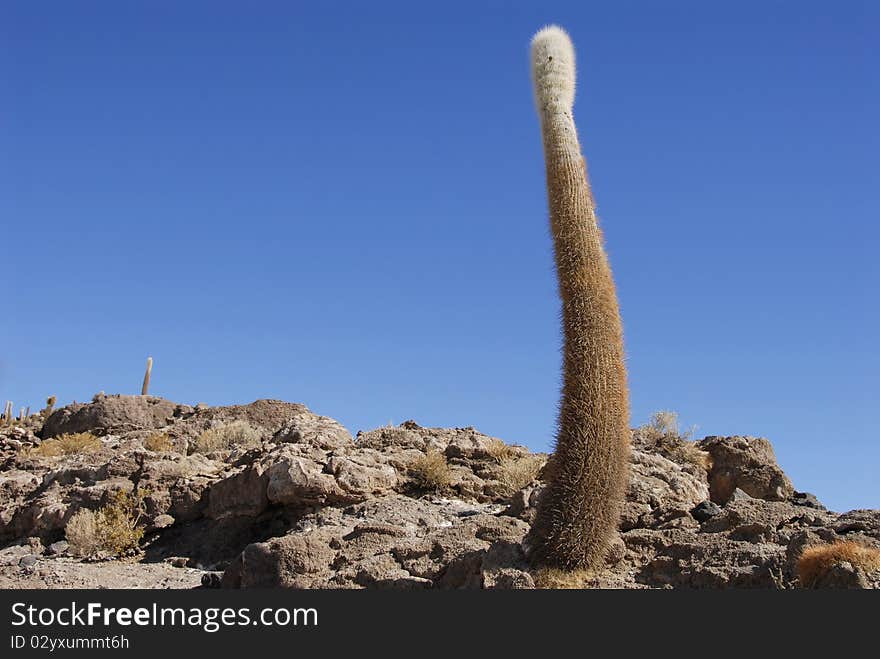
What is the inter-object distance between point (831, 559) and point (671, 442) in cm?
700

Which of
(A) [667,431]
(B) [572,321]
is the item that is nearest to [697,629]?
(B) [572,321]

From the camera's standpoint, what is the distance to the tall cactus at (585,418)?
9.27 meters

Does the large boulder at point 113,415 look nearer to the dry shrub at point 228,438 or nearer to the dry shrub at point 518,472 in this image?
the dry shrub at point 228,438

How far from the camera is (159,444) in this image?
1852cm

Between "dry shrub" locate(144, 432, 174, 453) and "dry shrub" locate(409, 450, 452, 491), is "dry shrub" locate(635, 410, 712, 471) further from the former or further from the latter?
"dry shrub" locate(144, 432, 174, 453)

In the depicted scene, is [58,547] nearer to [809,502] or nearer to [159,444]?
[159,444]

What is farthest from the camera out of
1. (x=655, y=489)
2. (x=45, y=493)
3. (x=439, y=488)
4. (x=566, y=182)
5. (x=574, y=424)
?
(x=45, y=493)

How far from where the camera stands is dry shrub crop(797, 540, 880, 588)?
8062 millimetres

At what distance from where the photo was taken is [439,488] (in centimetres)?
1380

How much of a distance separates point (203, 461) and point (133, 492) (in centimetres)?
169

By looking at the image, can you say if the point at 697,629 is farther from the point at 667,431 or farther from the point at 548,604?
the point at 667,431

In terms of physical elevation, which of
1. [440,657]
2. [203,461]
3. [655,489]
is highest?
[203,461]

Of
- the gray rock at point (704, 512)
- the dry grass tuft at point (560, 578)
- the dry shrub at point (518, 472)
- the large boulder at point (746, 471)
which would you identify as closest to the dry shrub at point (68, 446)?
the dry shrub at point (518, 472)

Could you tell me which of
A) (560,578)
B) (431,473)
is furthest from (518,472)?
(560,578)
